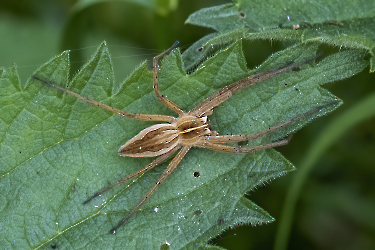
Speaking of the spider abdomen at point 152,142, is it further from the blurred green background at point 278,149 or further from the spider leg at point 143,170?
the blurred green background at point 278,149

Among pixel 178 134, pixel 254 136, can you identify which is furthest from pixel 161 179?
pixel 254 136

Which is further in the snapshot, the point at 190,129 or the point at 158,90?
the point at 190,129

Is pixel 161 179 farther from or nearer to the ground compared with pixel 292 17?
nearer to the ground

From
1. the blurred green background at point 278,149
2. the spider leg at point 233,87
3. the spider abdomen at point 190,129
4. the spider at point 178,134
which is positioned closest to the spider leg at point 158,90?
the spider at point 178,134

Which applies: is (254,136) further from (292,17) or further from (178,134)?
(292,17)

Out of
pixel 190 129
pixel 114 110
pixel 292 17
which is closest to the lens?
pixel 114 110

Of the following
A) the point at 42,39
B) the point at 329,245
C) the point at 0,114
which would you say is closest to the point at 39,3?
the point at 42,39

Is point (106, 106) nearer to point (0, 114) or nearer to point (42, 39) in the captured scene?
point (0, 114)
